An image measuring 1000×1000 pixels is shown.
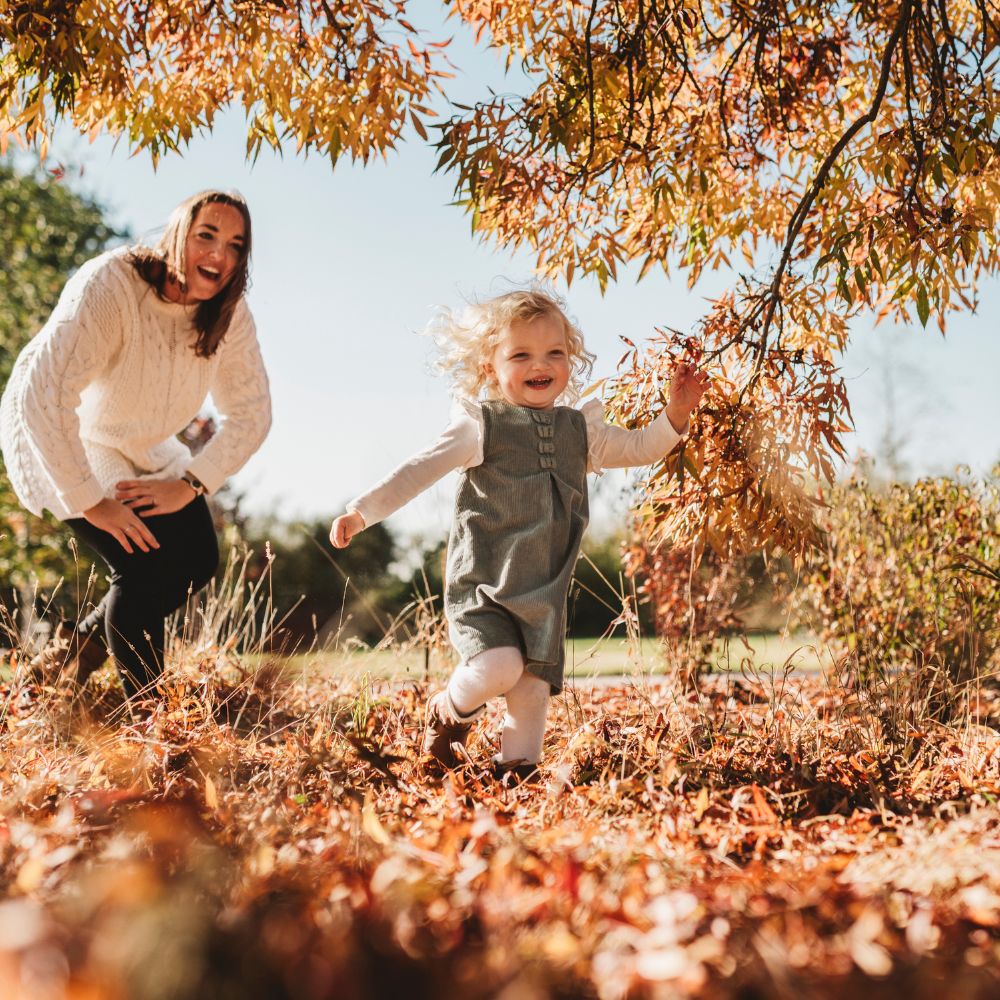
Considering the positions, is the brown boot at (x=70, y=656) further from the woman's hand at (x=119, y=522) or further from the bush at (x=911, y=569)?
the bush at (x=911, y=569)

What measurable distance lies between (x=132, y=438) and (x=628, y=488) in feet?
7.09

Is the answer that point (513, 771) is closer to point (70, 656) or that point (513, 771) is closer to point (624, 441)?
point (624, 441)

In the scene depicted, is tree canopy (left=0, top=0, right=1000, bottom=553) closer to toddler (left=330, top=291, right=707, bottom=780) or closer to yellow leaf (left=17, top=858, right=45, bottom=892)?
toddler (left=330, top=291, right=707, bottom=780)

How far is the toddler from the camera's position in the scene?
251 centimetres

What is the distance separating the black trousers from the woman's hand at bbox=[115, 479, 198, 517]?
0.05 m

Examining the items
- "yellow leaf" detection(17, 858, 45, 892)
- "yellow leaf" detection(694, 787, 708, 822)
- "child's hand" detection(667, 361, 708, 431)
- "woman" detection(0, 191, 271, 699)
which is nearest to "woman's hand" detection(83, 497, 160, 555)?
"woman" detection(0, 191, 271, 699)

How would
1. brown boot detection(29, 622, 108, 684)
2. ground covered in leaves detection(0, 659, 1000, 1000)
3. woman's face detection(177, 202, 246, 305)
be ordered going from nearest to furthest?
ground covered in leaves detection(0, 659, 1000, 1000), woman's face detection(177, 202, 246, 305), brown boot detection(29, 622, 108, 684)

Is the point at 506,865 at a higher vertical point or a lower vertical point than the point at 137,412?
lower

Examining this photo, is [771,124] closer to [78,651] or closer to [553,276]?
[553,276]

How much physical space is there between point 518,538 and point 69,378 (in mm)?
1317

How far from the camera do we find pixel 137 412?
2916 mm

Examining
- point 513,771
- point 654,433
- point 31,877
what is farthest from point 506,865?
point 654,433

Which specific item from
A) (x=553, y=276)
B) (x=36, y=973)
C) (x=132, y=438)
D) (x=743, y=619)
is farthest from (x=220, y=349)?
(x=743, y=619)

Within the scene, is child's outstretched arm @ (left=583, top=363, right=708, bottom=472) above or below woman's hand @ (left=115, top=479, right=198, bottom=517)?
above
